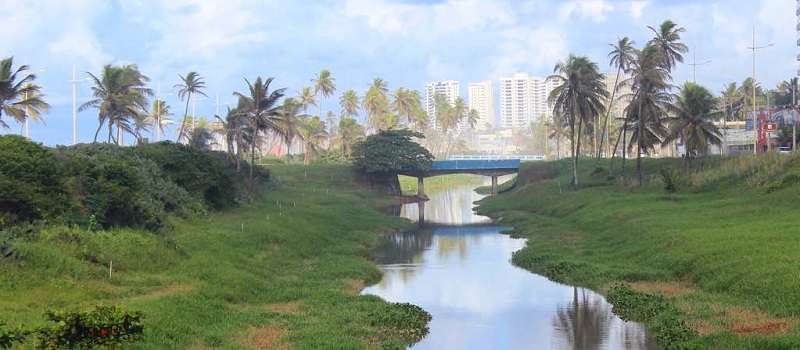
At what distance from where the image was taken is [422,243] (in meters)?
53.2

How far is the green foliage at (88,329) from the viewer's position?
50.4ft

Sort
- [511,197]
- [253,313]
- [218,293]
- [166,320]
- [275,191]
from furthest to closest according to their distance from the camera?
1. [511,197]
2. [275,191]
3. [218,293]
4. [253,313]
5. [166,320]

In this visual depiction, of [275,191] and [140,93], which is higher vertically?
[140,93]

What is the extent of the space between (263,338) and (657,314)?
11.7 meters

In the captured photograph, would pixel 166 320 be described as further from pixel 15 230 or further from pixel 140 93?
pixel 140 93

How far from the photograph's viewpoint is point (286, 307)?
26.6 meters

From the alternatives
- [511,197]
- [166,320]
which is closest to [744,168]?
[511,197]

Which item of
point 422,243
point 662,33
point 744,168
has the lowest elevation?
point 422,243

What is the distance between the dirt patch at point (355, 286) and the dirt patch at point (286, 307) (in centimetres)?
392

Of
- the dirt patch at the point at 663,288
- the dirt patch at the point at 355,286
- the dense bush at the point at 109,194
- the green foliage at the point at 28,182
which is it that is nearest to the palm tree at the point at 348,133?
the dense bush at the point at 109,194

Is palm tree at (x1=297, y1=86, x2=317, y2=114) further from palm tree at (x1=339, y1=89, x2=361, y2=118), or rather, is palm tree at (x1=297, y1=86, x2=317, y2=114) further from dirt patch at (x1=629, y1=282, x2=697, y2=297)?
dirt patch at (x1=629, y1=282, x2=697, y2=297)

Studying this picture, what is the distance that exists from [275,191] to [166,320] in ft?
181

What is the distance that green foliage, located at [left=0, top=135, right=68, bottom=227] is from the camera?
27.2 meters

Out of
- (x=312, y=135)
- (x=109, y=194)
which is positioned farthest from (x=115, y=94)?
(x=312, y=135)
